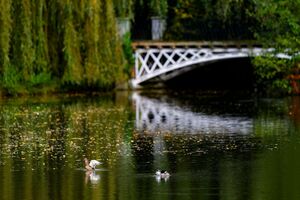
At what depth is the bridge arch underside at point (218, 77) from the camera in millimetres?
45312

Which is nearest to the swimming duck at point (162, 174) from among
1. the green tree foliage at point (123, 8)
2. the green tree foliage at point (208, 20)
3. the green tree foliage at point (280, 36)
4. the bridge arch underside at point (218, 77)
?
the green tree foliage at point (280, 36)

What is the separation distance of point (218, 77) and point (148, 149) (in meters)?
23.9

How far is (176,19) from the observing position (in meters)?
43.9

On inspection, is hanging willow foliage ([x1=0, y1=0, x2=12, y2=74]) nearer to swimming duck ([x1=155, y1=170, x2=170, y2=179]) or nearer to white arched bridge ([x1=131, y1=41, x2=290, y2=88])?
white arched bridge ([x1=131, y1=41, x2=290, y2=88])

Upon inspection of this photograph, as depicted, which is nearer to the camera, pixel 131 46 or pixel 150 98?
pixel 150 98

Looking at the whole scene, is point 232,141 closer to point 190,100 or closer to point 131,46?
point 190,100

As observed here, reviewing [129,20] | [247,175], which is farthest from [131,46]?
[247,175]

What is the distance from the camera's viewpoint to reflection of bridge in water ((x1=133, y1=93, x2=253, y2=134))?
2661 cm

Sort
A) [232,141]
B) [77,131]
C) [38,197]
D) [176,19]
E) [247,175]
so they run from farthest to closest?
[176,19], [77,131], [232,141], [247,175], [38,197]

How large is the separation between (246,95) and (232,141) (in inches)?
640

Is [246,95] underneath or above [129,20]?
underneath

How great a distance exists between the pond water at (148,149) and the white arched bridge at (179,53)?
18.6 feet

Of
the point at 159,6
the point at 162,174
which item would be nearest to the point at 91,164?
the point at 162,174

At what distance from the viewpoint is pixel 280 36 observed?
38.5 m
